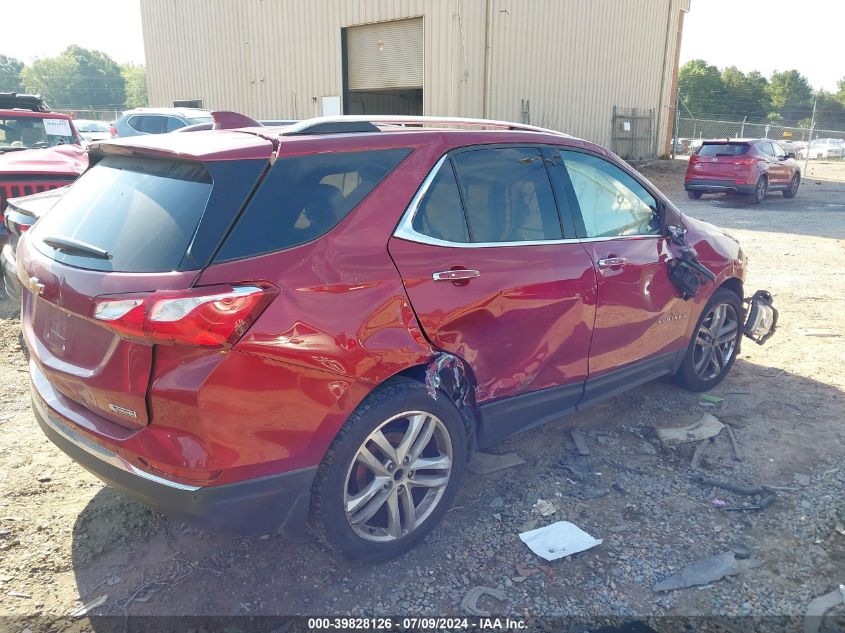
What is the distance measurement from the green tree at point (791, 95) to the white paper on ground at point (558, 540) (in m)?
80.7

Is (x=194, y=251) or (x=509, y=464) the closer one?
(x=194, y=251)

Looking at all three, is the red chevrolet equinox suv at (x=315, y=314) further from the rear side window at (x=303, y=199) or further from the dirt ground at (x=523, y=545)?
the dirt ground at (x=523, y=545)

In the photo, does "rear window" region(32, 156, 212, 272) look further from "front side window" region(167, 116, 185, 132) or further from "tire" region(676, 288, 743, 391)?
"front side window" region(167, 116, 185, 132)

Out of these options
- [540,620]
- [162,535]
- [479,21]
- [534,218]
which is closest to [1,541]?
[162,535]

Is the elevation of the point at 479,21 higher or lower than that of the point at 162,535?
higher

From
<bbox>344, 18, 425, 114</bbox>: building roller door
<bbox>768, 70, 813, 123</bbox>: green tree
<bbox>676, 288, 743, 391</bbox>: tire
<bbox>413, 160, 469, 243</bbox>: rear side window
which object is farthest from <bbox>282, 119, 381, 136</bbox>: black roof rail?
<bbox>768, 70, 813, 123</bbox>: green tree

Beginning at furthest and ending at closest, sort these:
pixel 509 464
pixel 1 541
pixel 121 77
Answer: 1. pixel 121 77
2. pixel 509 464
3. pixel 1 541

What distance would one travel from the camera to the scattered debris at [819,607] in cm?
254

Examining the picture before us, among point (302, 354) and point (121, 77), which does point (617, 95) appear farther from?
point (121, 77)

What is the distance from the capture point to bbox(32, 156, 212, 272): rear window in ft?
7.66

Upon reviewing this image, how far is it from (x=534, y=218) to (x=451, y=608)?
1910mm

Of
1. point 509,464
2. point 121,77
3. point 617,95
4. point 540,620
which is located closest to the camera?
point 540,620

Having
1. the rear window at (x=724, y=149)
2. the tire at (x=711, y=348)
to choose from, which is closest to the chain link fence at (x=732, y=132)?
the rear window at (x=724, y=149)

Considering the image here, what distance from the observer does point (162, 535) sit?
3045 mm
